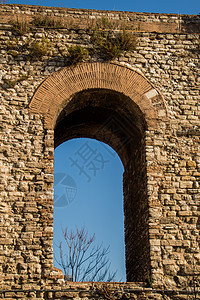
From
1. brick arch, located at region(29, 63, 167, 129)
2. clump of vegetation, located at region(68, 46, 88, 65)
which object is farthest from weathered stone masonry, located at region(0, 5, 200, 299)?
clump of vegetation, located at region(68, 46, 88, 65)

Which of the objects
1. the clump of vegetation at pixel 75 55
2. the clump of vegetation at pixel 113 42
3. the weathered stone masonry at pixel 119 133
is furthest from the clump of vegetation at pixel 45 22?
the clump of vegetation at pixel 113 42

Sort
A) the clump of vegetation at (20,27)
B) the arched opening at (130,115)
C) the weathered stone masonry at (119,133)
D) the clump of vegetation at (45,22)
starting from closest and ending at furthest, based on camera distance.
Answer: the weathered stone masonry at (119,133) < the arched opening at (130,115) < the clump of vegetation at (20,27) < the clump of vegetation at (45,22)

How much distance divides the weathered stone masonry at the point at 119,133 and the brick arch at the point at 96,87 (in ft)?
0.07

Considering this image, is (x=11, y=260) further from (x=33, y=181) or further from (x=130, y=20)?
(x=130, y=20)

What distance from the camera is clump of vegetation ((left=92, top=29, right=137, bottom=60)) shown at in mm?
10594

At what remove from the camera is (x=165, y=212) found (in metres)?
9.57

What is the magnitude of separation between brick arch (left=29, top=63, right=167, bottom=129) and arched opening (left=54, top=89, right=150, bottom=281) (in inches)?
5.8

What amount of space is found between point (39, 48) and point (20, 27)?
25.1 inches

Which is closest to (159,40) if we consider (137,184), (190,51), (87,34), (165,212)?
(190,51)

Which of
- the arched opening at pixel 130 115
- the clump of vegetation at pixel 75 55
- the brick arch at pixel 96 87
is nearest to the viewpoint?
the arched opening at pixel 130 115

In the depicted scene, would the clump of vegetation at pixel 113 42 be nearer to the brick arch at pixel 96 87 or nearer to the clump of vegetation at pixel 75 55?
the brick arch at pixel 96 87

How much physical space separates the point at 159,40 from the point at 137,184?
10.1 ft

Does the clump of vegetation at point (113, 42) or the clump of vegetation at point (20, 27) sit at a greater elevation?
the clump of vegetation at point (20, 27)

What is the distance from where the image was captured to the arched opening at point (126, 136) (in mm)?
A: 10145
